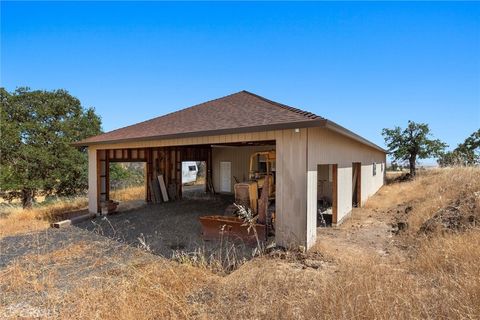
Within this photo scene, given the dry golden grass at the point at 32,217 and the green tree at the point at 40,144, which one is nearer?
the dry golden grass at the point at 32,217

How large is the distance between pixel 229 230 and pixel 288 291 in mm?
3480

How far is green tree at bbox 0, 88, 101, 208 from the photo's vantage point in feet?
44.6

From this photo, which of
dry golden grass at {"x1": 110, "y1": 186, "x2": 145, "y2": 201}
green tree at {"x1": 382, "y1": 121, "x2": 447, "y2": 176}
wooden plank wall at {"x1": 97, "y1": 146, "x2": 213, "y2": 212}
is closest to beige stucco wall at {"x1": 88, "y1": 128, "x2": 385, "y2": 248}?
wooden plank wall at {"x1": 97, "y1": 146, "x2": 213, "y2": 212}

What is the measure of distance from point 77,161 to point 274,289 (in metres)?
15.2

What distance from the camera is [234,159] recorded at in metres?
16.3

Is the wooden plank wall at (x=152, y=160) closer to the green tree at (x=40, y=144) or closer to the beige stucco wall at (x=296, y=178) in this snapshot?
the green tree at (x=40, y=144)

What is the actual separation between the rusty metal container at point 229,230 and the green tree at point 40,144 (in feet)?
32.0

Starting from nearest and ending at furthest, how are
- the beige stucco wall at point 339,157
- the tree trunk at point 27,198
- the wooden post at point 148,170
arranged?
the beige stucco wall at point 339,157 → the wooden post at point 148,170 → the tree trunk at point 27,198

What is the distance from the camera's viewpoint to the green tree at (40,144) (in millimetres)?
13594

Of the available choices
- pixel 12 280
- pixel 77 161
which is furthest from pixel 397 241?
pixel 77 161

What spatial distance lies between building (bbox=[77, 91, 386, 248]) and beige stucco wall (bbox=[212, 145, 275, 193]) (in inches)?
48.0

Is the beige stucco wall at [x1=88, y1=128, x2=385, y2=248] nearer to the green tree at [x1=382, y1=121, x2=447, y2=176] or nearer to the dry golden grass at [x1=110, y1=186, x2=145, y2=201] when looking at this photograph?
the dry golden grass at [x1=110, y1=186, x2=145, y2=201]

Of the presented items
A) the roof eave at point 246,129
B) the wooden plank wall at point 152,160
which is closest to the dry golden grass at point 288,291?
the roof eave at point 246,129

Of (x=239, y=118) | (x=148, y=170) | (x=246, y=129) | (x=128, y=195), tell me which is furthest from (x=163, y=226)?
(x=128, y=195)
